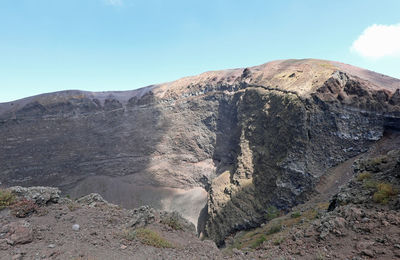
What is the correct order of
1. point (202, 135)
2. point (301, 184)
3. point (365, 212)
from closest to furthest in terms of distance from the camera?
point (365, 212) → point (301, 184) → point (202, 135)

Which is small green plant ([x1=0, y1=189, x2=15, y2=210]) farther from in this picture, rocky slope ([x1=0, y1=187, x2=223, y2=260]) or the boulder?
the boulder

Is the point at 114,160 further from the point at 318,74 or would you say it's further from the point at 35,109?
the point at 318,74

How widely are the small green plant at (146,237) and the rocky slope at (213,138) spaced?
17.7 meters

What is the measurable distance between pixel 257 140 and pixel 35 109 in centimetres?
5012

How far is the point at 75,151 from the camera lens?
38.6 metres

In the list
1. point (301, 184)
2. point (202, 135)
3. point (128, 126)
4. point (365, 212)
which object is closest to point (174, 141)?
point (202, 135)

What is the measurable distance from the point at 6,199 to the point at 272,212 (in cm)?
2142

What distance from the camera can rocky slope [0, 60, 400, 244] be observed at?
2203cm

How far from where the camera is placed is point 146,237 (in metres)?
6.63

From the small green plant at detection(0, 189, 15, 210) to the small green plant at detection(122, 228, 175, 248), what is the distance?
4391 mm

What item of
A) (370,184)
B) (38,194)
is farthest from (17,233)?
(370,184)

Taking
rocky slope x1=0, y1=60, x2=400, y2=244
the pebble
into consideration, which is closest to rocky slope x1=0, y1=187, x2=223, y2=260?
the pebble

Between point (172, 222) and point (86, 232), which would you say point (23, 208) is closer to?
point (86, 232)

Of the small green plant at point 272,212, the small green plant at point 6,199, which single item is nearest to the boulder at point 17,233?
the small green plant at point 6,199
